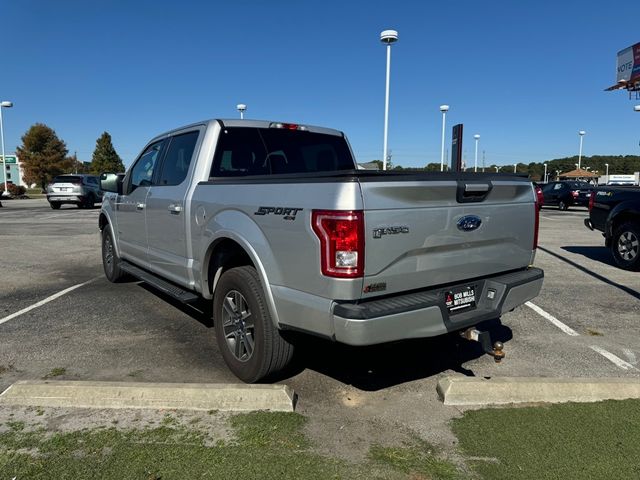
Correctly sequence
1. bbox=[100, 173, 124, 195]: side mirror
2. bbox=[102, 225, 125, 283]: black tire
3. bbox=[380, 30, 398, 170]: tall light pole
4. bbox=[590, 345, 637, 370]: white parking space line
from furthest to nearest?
bbox=[380, 30, 398, 170]: tall light pole → bbox=[102, 225, 125, 283]: black tire → bbox=[100, 173, 124, 195]: side mirror → bbox=[590, 345, 637, 370]: white parking space line

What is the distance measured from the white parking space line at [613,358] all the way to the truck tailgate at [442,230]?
4.33 ft

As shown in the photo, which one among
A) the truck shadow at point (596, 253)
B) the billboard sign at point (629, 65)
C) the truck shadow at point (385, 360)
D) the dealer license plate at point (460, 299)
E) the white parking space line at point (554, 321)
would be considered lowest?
the truck shadow at point (596, 253)

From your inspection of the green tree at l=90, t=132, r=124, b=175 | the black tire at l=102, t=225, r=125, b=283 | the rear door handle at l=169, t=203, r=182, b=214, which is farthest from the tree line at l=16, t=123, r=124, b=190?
the rear door handle at l=169, t=203, r=182, b=214

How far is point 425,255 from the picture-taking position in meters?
3.30

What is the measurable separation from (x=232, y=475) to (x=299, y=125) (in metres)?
3.56

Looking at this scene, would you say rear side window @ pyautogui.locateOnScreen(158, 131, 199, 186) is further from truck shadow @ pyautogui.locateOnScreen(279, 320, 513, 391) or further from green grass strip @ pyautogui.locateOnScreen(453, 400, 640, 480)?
green grass strip @ pyautogui.locateOnScreen(453, 400, 640, 480)

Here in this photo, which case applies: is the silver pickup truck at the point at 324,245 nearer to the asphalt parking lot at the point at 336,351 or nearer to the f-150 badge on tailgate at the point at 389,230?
the f-150 badge on tailgate at the point at 389,230

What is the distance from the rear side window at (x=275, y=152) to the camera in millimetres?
4652

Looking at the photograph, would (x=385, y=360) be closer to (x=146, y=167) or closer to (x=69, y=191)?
(x=146, y=167)

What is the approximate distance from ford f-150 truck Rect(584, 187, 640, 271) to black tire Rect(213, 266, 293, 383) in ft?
24.5

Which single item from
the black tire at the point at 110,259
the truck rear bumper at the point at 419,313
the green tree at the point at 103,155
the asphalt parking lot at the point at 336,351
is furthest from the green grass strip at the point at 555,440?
the green tree at the point at 103,155

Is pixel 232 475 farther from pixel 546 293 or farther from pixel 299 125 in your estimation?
pixel 546 293

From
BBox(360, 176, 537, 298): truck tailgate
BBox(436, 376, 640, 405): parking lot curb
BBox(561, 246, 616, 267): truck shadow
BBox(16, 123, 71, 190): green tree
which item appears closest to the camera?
BBox(360, 176, 537, 298): truck tailgate

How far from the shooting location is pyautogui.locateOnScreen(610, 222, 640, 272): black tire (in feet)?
28.1
